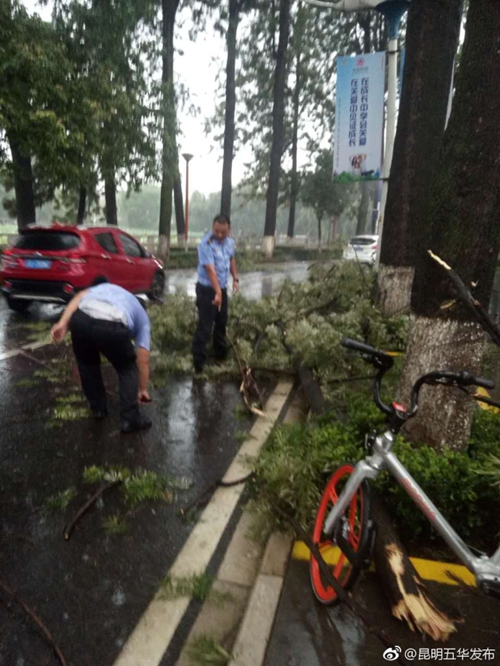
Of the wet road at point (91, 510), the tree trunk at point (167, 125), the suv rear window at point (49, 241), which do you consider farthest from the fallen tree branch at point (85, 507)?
the tree trunk at point (167, 125)

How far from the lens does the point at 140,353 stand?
4.34 metres

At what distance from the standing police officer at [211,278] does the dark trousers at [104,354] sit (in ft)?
5.56

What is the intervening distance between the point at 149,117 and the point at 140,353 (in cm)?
1445

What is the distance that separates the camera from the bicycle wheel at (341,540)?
2.29 m

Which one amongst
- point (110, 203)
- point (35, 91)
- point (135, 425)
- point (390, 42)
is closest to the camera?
point (135, 425)

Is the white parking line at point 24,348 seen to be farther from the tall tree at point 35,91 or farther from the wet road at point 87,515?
the tall tree at point 35,91

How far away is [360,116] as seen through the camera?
9602 millimetres

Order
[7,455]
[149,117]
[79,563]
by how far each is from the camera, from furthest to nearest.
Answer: [149,117] → [7,455] → [79,563]

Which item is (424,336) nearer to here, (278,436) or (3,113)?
(278,436)

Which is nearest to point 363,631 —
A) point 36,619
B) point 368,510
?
point 368,510

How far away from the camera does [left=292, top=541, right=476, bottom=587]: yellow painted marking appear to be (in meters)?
2.62

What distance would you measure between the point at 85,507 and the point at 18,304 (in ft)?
22.9

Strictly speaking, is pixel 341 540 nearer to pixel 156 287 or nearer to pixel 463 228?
pixel 463 228

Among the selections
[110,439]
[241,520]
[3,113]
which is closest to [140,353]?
[110,439]
